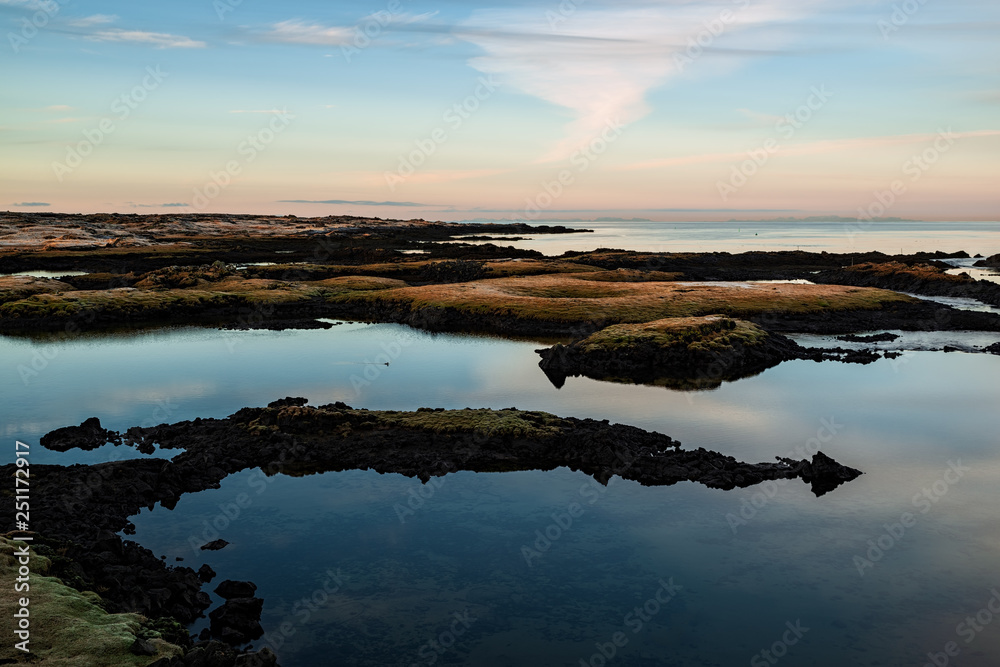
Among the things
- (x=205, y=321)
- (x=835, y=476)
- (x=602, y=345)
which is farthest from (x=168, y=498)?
(x=205, y=321)

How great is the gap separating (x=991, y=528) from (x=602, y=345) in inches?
1483

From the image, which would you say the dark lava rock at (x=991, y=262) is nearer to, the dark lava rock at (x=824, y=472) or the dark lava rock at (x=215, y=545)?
the dark lava rock at (x=824, y=472)

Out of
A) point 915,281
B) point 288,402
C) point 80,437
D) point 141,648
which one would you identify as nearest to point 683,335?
point 288,402

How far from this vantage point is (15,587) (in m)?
22.6

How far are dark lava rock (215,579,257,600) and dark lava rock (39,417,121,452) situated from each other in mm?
19579

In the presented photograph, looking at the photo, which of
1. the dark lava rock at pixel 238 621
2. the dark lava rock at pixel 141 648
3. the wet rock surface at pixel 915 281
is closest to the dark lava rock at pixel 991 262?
the wet rock surface at pixel 915 281

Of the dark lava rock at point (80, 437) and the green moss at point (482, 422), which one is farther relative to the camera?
the green moss at point (482, 422)

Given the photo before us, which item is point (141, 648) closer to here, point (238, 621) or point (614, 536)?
point (238, 621)

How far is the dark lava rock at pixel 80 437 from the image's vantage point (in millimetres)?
41062

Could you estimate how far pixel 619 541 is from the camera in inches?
1234

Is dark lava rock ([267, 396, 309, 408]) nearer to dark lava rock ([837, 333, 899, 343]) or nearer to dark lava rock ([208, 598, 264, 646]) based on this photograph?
dark lava rock ([208, 598, 264, 646])

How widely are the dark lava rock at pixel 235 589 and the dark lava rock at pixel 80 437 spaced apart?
1958 cm

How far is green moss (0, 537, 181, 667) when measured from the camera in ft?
64.5

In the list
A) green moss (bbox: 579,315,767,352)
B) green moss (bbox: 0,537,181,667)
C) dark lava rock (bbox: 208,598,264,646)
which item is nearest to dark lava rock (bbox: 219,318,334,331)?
green moss (bbox: 579,315,767,352)
